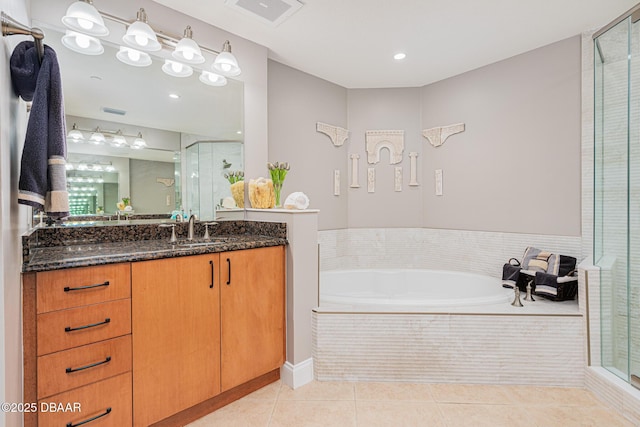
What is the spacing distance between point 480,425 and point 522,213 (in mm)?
1950

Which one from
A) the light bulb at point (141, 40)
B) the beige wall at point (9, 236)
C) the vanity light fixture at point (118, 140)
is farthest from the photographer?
the vanity light fixture at point (118, 140)

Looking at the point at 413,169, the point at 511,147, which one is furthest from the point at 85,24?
the point at 511,147

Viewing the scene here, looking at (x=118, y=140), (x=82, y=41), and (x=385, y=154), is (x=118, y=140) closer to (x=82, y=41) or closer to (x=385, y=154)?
(x=82, y=41)

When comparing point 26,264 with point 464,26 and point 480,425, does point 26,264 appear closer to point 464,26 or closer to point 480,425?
point 480,425

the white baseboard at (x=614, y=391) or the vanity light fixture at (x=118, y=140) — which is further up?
the vanity light fixture at (x=118, y=140)

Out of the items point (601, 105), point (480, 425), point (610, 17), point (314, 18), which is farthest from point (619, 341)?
point (314, 18)

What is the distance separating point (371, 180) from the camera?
3.72 m

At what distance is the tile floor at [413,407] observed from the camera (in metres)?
1.75

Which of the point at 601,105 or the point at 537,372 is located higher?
the point at 601,105

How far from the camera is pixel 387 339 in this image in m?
2.16

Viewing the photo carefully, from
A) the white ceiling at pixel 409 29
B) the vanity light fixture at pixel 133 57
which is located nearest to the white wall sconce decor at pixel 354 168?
the white ceiling at pixel 409 29

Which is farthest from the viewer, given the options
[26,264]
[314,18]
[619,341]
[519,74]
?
[519,74]

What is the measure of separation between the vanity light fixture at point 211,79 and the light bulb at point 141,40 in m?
0.43

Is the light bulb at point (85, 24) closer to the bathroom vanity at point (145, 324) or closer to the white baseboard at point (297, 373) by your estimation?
the bathroom vanity at point (145, 324)
